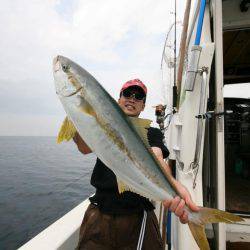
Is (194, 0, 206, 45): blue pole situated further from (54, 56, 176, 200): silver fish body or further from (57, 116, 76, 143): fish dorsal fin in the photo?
(57, 116, 76, 143): fish dorsal fin

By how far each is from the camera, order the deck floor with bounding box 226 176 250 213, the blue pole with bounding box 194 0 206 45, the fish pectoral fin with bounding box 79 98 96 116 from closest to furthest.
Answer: the fish pectoral fin with bounding box 79 98 96 116
the blue pole with bounding box 194 0 206 45
the deck floor with bounding box 226 176 250 213

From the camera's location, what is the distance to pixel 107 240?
2.55 m

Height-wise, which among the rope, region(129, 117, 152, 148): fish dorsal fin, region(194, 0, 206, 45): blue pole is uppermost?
region(194, 0, 206, 45): blue pole

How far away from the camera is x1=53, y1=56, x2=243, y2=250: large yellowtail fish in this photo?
1.72 m

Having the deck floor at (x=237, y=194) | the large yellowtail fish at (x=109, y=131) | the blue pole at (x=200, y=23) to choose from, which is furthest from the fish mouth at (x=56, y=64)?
the deck floor at (x=237, y=194)

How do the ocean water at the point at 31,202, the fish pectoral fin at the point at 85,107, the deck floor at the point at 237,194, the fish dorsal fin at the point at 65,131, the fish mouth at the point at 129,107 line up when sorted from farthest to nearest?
the ocean water at the point at 31,202
the deck floor at the point at 237,194
the fish mouth at the point at 129,107
the fish dorsal fin at the point at 65,131
the fish pectoral fin at the point at 85,107

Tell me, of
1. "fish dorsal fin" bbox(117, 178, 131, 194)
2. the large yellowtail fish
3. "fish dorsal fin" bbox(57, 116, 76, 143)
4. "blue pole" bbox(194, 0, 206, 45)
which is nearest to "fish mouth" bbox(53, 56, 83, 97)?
the large yellowtail fish

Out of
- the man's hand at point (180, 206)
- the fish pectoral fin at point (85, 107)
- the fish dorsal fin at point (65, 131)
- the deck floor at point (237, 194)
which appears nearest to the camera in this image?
the fish pectoral fin at point (85, 107)

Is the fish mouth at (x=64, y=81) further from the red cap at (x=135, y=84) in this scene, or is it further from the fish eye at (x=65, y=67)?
the red cap at (x=135, y=84)

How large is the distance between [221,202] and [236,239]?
35.1 inches

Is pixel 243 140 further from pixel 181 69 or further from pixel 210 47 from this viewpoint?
pixel 210 47

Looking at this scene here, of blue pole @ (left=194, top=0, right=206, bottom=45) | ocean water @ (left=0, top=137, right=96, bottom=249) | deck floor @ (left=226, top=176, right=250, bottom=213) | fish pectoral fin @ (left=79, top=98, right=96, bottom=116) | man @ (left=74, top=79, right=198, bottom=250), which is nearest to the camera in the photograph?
fish pectoral fin @ (left=79, top=98, right=96, bottom=116)

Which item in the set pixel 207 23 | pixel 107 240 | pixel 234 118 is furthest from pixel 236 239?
pixel 234 118

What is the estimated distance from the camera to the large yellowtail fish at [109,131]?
5.66 ft
